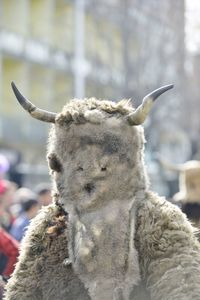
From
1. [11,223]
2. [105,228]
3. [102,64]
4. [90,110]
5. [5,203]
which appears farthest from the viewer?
[102,64]

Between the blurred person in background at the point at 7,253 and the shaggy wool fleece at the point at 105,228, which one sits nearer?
the shaggy wool fleece at the point at 105,228

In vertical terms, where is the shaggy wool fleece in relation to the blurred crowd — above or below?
above

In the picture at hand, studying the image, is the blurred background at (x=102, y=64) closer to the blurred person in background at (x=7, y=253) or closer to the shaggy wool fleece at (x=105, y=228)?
the blurred person in background at (x=7, y=253)

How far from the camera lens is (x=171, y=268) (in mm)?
4344

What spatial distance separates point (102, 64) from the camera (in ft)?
88.1

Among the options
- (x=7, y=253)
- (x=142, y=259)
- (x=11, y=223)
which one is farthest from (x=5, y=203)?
(x=142, y=259)

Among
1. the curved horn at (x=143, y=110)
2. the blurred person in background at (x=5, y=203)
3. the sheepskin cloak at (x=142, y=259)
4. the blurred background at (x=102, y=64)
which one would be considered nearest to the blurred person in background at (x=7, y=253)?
the blurred person in background at (x=5, y=203)

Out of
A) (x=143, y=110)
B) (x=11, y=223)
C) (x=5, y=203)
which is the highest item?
(x=143, y=110)

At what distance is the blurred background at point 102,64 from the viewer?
24.5 meters

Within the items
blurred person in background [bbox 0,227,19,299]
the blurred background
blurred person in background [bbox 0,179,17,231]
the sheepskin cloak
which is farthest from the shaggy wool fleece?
the blurred background

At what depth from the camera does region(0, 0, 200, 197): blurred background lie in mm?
24469

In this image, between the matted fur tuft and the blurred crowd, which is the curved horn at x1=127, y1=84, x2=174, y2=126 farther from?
the blurred crowd

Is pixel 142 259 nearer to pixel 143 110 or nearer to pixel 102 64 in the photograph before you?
pixel 143 110

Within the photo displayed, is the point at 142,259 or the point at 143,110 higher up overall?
the point at 143,110
